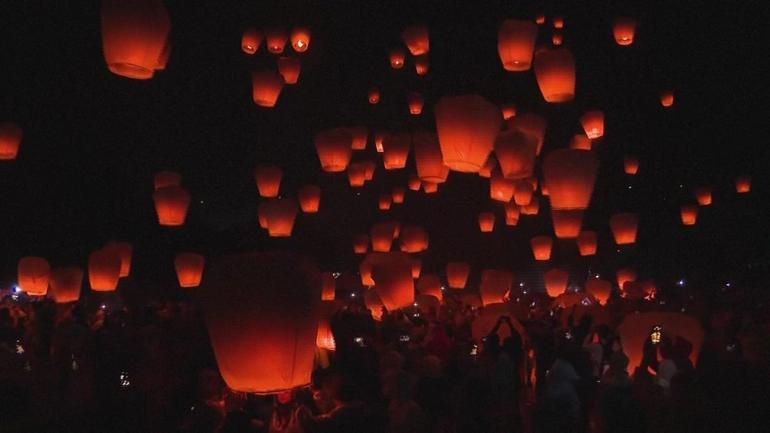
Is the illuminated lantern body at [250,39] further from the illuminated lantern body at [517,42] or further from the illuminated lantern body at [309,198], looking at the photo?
the illuminated lantern body at [517,42]

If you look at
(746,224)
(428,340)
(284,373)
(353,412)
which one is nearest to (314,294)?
(284,373)

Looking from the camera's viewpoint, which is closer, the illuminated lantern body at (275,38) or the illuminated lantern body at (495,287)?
the illuminated lantern body at (275,38)

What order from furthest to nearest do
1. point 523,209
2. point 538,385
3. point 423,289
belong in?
point 523,209 → point 423,289 → point 538,385

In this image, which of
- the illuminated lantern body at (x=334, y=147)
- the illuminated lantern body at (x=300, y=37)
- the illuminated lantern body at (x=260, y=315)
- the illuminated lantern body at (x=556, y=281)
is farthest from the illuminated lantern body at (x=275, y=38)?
the illuminated lantern body at (x=260, y=315)

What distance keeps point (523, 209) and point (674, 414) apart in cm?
1243

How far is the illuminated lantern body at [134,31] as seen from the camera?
4957mm

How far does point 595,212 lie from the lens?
69.4 ft

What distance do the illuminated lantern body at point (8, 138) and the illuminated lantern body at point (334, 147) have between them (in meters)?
3.76

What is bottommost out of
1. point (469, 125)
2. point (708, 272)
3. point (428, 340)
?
point (428, 340)

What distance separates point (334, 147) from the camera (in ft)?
33.7

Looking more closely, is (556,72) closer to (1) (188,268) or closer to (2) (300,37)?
(2) (300,37)

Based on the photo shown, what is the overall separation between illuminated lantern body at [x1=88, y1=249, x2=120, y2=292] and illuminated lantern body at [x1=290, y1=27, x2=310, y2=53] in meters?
4.40

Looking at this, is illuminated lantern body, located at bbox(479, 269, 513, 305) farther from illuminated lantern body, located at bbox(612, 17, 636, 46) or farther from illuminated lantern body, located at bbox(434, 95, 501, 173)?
illuminated lantern body, located at bbox(434, 95, 501, 173)

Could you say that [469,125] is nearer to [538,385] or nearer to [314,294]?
[538,385]
